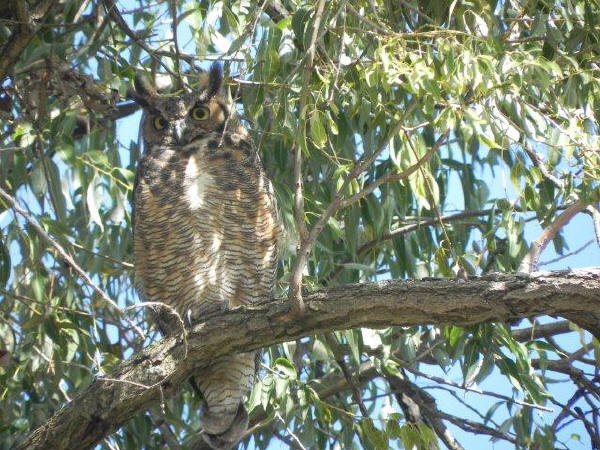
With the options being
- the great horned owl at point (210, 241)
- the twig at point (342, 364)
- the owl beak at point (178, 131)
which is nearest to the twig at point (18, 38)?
the great horned owl at point (210, 241)

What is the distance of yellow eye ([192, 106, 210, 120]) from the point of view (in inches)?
141

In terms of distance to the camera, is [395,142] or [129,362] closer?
[129,362]

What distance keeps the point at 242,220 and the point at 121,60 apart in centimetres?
76

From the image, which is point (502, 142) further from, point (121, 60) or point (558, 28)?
point (121, 60)

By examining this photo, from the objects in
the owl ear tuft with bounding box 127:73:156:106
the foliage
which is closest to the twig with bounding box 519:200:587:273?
the foliage

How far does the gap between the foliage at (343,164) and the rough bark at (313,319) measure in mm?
155

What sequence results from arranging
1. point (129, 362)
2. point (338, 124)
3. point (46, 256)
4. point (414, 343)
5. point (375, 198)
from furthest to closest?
point (46, 256), point (414, 343), point (375, 198), point (338, 124), point (129, 362)

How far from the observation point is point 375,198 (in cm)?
323

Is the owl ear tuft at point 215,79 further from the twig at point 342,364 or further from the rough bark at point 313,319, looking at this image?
the rough bark at point 313,319

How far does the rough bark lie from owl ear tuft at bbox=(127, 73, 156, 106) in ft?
4.40

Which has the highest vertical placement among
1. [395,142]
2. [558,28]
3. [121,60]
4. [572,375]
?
[121,60]

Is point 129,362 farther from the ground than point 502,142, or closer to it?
closer to it

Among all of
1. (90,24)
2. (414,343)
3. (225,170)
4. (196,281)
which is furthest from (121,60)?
(414,343)

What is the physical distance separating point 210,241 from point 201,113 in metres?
0.61
